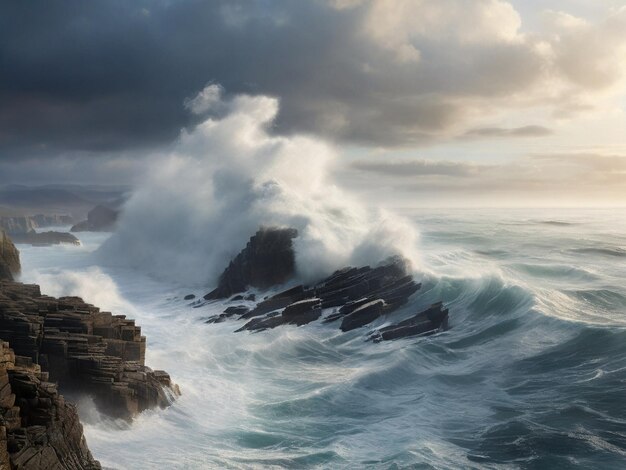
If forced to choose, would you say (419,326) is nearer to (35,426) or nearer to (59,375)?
(59,375)

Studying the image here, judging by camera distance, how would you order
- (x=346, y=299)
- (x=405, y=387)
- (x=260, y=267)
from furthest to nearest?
(x=260, y=267) → (x=346, y=299) → (x=405, y=387)

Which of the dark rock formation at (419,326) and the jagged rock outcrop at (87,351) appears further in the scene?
the dark rock formation at (419,326)

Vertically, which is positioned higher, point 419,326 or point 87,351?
point 87,351

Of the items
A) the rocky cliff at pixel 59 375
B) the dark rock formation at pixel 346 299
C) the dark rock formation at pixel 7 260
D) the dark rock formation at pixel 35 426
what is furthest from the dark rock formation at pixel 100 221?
the dark rock formation at pixel 35 426

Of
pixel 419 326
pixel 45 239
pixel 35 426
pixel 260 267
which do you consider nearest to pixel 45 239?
pixel 45 239

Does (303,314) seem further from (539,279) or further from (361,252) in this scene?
(539,279)

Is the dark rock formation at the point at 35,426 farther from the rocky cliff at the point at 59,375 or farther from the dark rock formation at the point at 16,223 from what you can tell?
the dark rock formation at the point at 16,223
